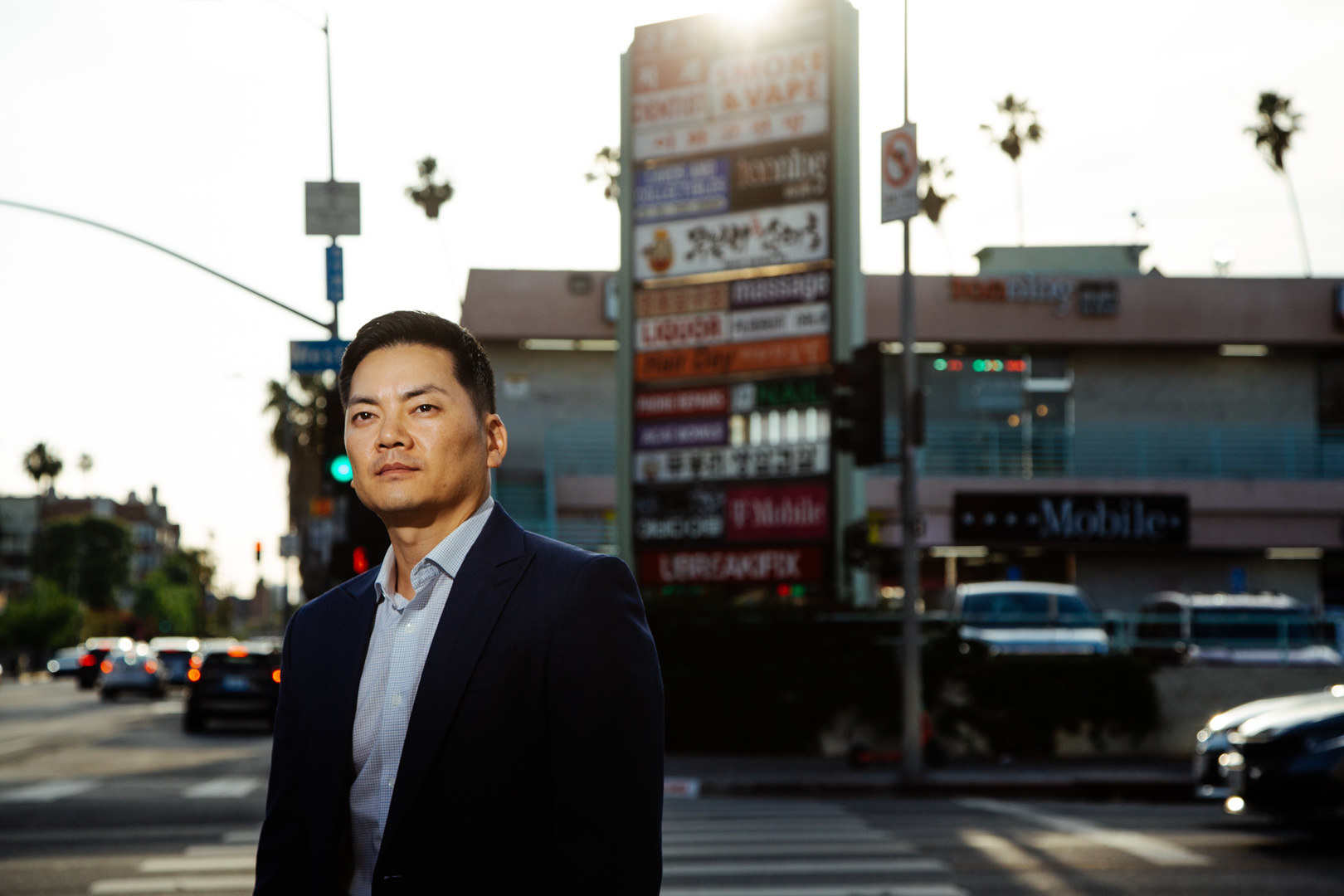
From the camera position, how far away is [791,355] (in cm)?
2372

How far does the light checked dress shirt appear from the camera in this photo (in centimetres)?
261

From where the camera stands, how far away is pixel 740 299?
952 inches

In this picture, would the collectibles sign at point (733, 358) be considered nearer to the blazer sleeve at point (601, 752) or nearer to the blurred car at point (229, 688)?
the blurred car at point (229, 688)

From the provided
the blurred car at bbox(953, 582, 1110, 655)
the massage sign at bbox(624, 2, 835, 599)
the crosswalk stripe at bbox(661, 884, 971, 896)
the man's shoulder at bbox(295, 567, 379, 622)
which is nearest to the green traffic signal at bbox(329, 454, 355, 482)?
the crosswalk stripe at bbox(661, 884, 971, 896)

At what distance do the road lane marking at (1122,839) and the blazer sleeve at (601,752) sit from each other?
8.70 m

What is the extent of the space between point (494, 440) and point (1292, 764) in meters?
9.39

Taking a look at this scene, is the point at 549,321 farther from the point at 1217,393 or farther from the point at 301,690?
the point at 301,690

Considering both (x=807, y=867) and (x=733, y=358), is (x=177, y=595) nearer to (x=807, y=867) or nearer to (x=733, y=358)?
(x=733, y=358)

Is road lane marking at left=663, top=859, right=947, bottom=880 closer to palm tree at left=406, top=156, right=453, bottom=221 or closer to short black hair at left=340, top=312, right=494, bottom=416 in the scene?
short black hair at left=340, top=312, right=494, bottom=416

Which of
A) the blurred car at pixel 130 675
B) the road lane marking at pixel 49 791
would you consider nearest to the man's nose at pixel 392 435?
the road lane marking at pixel 49 791

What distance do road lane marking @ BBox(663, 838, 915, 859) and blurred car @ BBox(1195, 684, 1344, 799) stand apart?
2815 millimetres

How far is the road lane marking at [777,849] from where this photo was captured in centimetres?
1083

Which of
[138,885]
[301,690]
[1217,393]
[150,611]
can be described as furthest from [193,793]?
[150,611]

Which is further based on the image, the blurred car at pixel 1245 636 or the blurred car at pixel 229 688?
the blurred car at pixel 229 688
